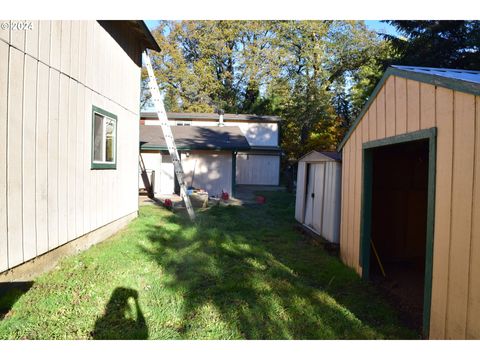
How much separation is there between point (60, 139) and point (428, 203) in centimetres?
484

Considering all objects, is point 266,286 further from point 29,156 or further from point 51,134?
point 51,134

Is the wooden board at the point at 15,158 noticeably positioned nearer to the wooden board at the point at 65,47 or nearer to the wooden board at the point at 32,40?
the wooden board at the point at 32,40

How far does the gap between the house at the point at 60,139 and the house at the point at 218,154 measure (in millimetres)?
6973

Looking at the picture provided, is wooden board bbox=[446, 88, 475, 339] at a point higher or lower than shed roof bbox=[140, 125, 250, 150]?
lower

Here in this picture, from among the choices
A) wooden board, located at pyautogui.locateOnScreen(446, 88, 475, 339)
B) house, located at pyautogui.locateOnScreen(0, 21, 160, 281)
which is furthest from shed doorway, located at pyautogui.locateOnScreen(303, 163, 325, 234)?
house, located at pyautogui.locateOnScreen(0, 21, 160, 281)

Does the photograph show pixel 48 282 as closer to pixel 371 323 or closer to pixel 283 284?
pixel 283 284

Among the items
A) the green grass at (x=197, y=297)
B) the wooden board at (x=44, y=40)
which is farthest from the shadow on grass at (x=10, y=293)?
the wooden board at (x=44, y=40)

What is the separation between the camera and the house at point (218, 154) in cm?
1446

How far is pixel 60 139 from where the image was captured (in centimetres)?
460

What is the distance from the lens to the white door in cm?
759

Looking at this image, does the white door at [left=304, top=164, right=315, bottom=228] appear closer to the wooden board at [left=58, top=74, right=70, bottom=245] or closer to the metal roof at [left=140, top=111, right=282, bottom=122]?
the wooden board at [left=58, top=74, right=70, bottom=245]

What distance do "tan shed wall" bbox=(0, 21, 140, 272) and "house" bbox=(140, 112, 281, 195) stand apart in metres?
7.65

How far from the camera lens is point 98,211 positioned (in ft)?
19.6

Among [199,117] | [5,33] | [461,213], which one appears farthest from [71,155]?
[199,117]
